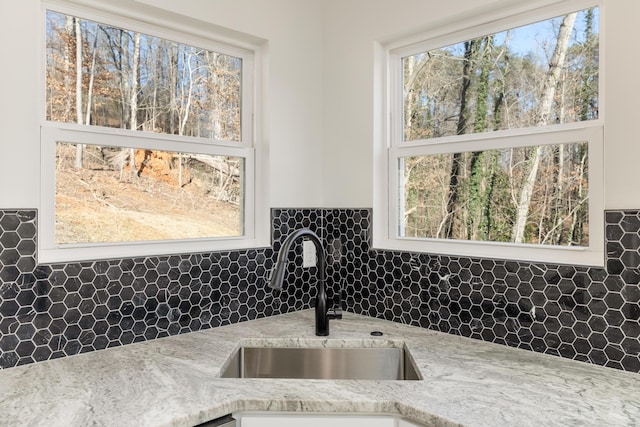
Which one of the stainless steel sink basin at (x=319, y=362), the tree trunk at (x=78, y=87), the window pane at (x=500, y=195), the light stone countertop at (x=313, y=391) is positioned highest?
the tree trunk at (x=78, y=87)

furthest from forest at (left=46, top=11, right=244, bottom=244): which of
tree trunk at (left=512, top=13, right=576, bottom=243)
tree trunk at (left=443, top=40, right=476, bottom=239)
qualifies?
tree trunk at (left=512, top=13, right=576, bottom=243)

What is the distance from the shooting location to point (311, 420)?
4.23 ft

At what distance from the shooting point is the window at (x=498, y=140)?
5.40 feet

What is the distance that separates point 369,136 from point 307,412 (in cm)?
135

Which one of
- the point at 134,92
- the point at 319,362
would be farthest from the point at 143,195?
the point at 319,362

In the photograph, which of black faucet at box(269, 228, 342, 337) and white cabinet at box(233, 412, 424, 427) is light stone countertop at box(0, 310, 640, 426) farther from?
black faucet at box(269, 228, 342, 337)

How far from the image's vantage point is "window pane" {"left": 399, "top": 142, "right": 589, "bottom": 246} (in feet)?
5.48

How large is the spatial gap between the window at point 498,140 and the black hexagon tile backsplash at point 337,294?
4.1 inches

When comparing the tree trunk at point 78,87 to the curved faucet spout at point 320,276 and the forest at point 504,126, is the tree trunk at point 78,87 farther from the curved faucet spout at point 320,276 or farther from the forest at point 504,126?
the forest at point 504,126

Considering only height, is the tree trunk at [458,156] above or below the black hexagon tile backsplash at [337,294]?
above

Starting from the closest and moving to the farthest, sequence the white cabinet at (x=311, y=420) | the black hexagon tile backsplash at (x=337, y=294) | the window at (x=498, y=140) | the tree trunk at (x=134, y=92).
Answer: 1. the white cabinet at (x=311, y=420)
2. the black hexagon tile backsplash at (x=337, y=294)
3. the window at (x=498, y=140)
4. the tree trunk at (x=134, y=92)

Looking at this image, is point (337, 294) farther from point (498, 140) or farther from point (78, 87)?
point (78, 87)

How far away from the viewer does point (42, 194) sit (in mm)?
1626

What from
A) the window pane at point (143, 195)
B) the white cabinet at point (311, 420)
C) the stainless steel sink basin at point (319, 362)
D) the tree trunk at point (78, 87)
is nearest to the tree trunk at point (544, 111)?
the stainless steel sink basin at point (319, 362)
